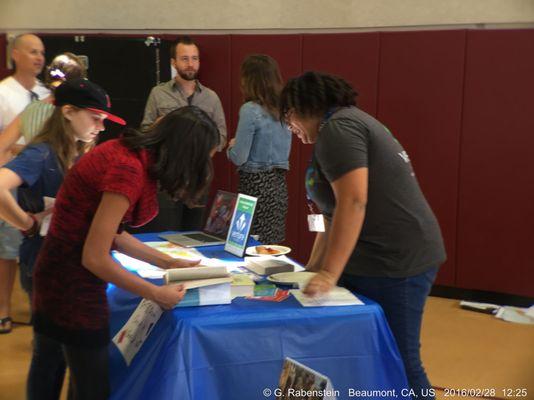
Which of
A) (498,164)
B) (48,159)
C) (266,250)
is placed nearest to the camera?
(48,159)

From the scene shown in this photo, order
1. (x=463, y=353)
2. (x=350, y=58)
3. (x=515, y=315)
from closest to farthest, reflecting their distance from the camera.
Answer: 1. (x=463, y=353)
2. (x=515, y=315)
3. (x=350, y=58)

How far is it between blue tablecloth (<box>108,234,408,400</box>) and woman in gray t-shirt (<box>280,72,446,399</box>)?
4.0 inches

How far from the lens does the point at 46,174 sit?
2408mm

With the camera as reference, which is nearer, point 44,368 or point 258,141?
point 44,368

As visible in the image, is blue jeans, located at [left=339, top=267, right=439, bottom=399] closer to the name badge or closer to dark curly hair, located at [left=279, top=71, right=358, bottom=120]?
the name badge

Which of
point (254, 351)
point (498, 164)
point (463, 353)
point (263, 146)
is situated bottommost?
point (463, 353)

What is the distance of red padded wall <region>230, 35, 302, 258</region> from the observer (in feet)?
16.2

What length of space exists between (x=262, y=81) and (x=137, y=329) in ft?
6.13

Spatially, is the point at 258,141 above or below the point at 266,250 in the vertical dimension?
above

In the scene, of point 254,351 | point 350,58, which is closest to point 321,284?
point 254,351

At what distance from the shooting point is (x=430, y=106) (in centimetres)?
454

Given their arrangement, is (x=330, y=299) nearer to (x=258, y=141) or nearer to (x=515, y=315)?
(x=258, y=141)

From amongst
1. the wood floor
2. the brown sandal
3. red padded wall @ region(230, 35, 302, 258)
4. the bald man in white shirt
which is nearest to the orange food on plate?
the wood floor

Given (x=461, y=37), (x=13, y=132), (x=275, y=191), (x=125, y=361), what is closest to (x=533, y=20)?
(x=461, y=37)
